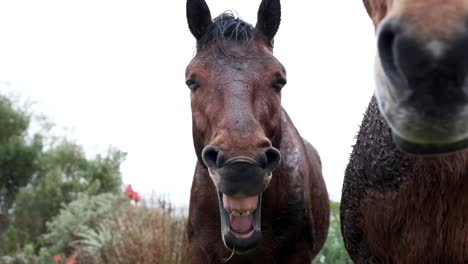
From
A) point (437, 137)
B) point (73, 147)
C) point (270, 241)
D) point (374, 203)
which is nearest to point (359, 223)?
point (374, 203)

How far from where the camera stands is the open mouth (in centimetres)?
378

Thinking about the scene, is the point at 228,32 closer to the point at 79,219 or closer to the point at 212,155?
the point at 212,155

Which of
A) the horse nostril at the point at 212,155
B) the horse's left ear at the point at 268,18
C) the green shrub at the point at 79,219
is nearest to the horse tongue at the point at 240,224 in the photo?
the horse nostril at the point at 212,155

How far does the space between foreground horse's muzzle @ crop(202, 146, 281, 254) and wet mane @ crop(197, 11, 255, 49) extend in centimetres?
109

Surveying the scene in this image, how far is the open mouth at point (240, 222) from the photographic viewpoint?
149 inches

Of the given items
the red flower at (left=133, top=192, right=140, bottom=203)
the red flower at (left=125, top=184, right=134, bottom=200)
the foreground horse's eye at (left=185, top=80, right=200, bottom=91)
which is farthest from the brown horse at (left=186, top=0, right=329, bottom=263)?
the red flower at (left=125, top=184, right=134, bottom=200)

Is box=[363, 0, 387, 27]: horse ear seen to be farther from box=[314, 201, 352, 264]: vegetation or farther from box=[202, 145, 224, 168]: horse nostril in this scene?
box=[314, 201, 352, 264]: vegetation

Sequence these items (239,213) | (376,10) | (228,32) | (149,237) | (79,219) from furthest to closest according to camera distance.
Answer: (79,219)
(149,237)
(228,32)
(239,213)
(376,10)

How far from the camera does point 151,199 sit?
8.52 m

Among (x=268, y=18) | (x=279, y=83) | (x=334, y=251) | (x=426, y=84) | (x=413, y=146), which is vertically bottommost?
(x=334, y=251)

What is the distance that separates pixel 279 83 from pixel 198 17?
0.85 metres

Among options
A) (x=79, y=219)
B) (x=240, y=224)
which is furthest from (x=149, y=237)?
(x=79, y=219)

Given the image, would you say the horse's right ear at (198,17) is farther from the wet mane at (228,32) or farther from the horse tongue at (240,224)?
the horse tongue at (240,224)

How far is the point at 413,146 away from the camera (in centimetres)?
201
